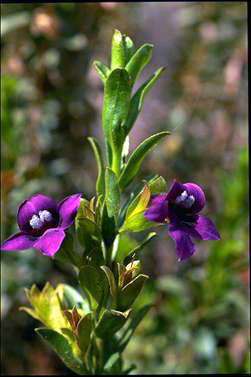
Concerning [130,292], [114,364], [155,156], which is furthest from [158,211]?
[155,156]

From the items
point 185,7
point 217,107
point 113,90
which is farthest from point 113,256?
point 185,7

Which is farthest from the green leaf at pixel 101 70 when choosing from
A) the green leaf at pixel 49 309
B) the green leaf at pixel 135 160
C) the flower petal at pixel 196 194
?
the green leaf at pixel 49 309

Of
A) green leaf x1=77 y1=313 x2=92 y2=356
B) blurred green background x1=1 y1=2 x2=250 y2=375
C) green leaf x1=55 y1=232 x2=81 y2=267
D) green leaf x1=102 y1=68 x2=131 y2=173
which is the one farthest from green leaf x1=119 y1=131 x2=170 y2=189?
blurred green background x1=1 y1=2 x2=250 y2=375

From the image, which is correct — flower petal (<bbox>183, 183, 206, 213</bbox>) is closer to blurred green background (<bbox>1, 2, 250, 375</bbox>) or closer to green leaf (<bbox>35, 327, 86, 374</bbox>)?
green leaf (<bbox>35, 327, 86, 374</bbox>)

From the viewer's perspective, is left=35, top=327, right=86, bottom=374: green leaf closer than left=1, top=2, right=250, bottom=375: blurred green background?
Yes

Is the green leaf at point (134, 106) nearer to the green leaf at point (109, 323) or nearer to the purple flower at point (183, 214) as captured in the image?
the purple flower at point (183, 214)

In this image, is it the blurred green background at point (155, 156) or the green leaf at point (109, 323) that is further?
the blurred green background at point (155, 156)

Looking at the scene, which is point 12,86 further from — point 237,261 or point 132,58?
point 132,58

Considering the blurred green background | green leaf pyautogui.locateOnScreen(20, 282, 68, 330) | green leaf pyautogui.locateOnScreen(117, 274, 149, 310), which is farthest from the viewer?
the blurred green background
